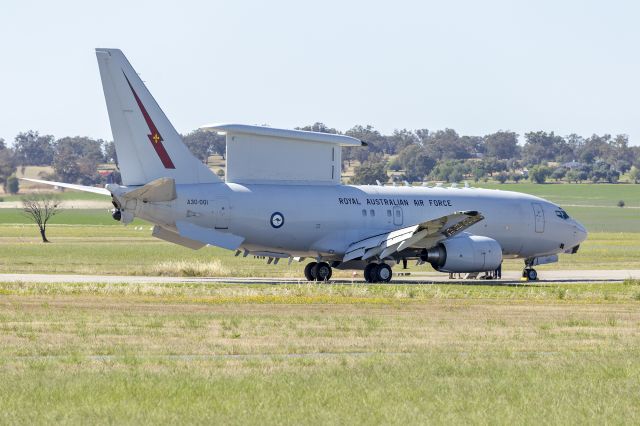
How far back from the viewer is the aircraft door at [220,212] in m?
41.2

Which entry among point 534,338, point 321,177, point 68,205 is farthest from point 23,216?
point 534,338

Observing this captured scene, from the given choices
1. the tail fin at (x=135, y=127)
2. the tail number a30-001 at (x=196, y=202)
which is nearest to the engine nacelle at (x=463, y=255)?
the tail number a30-001 at (x=196, y=202)

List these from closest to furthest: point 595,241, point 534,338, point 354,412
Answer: point 354,412 → point 534,338 → point 595,241

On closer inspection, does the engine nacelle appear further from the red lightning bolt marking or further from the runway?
the red lightning bolt marking

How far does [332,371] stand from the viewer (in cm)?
1952

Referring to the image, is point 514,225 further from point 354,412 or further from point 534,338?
point 354,412

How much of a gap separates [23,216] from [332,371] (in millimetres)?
109515

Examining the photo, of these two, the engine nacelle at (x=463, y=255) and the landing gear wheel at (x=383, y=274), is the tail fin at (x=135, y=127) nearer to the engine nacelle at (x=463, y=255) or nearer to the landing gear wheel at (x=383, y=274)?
the landing gear wheel at (x=383, y=274)

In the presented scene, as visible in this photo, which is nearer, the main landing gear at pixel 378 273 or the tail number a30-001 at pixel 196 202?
the tail number a30-001 at pixel 196 202

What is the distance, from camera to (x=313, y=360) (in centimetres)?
2083

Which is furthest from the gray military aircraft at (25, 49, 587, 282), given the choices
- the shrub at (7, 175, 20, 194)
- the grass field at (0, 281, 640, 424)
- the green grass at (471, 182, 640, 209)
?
the green grass at (471, 182, 640, 209)

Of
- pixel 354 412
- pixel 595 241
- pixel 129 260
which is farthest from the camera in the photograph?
pixel 595 241

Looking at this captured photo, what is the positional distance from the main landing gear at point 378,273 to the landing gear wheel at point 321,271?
1.67m

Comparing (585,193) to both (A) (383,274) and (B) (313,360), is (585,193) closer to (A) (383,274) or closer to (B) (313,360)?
(A) (383,274)
